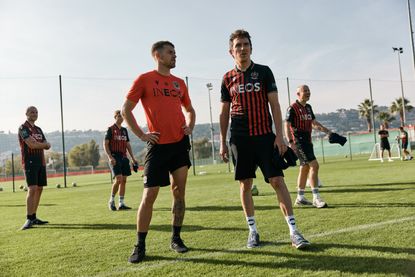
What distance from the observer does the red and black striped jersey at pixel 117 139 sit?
9.20 meters

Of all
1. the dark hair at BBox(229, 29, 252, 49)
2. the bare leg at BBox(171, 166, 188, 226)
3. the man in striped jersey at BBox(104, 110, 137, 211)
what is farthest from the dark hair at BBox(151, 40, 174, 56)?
the man in striped jersey at BBox(104, 110, 137, 211)

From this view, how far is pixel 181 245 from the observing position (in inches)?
178

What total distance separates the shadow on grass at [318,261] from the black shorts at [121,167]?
507cm

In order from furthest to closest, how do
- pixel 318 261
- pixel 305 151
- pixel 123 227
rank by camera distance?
pixel 305 151 → pixel 123 227 → pixel 318 261

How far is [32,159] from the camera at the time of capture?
7.46m

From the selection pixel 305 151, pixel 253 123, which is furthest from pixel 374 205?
pixel 253 123

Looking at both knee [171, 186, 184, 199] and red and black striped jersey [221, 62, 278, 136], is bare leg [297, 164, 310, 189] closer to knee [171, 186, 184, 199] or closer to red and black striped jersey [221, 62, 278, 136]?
red and black striped jersey [221, 62, 278, 136]

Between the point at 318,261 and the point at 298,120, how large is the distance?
4084 millimetres

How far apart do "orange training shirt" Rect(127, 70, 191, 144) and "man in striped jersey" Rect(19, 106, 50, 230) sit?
3.81 metres

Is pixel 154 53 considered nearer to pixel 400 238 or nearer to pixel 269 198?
pixel 400 238

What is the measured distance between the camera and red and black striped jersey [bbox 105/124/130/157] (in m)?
9.20

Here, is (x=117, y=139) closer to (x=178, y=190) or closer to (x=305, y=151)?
(x=305, y=151)

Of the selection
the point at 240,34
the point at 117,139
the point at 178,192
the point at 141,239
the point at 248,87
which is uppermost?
the point at 240,34

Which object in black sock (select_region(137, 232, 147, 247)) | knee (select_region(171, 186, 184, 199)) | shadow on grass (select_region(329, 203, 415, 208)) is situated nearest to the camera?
black sock (select_region(137, 232, 147, 247))
